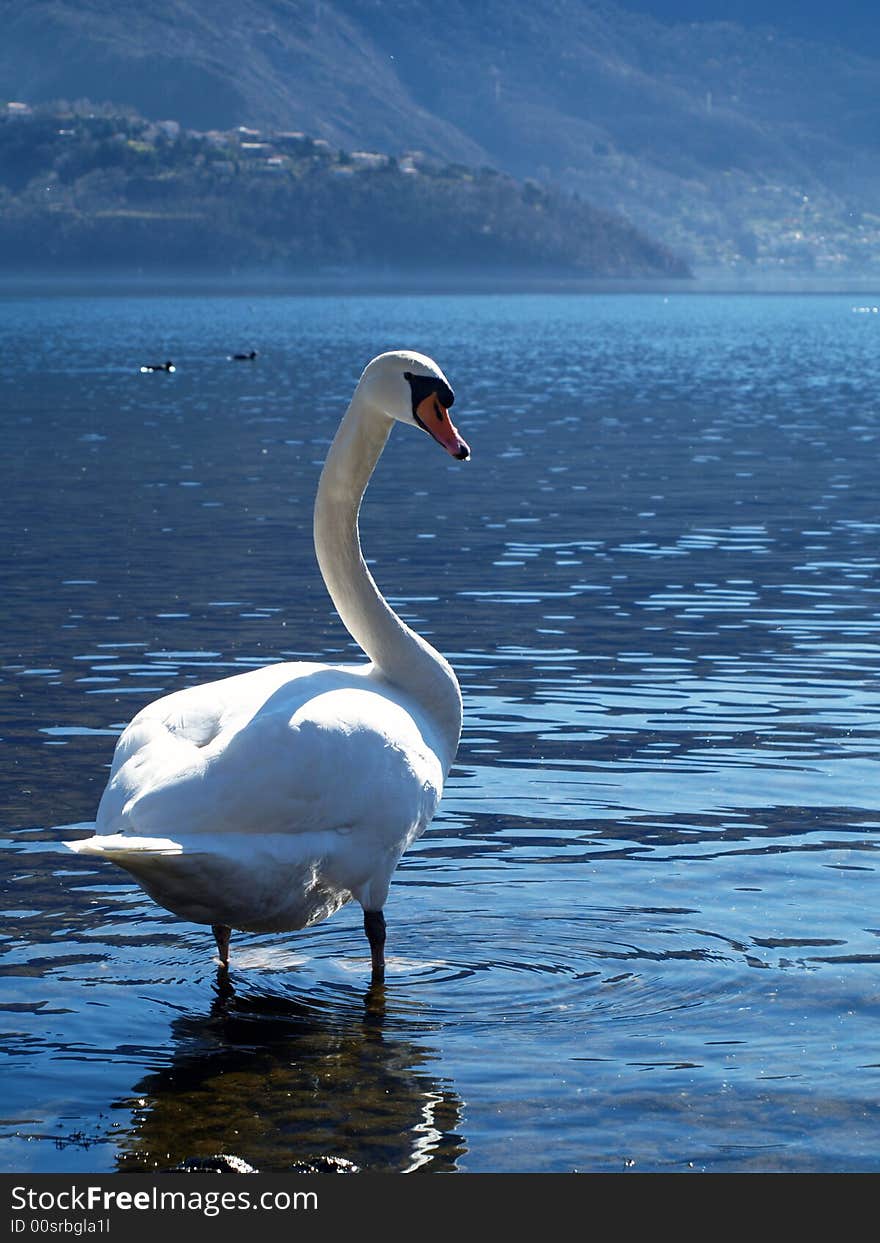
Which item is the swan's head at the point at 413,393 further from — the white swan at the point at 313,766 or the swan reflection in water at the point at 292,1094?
the swan reflection in water at the point at 292,1094

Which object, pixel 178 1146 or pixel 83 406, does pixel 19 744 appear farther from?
pixel 83 406

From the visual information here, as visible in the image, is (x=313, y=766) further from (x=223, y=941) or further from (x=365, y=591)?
(x=365, y=591)

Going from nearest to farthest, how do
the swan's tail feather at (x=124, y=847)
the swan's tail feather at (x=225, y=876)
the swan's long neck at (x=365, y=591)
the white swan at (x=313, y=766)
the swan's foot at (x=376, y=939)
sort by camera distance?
the swan's tail feather at (x=124, y=847) < the swan's tail feather at (x=225, y=876) < the white swan at (x=313, y=766) < the swan's foot at (x=376, y=939) < the swan's long neck at (x=365, y=591)

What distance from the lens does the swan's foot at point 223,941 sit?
9.61m

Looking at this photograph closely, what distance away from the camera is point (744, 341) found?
11850 cm

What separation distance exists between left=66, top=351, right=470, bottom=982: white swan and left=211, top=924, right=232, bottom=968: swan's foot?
10 millimetres

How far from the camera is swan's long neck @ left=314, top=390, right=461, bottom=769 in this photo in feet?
32.4

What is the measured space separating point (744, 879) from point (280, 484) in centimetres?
2326

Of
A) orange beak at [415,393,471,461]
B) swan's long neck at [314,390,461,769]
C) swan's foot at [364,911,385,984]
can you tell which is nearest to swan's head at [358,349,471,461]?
orange beak at [415,393,471,461]

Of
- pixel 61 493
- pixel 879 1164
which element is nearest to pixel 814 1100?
pixel 879 1164

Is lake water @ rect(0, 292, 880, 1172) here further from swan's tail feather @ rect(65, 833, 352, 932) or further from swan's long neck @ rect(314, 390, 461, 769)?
swan's long neck @ rect(314, 390, 461, 769)

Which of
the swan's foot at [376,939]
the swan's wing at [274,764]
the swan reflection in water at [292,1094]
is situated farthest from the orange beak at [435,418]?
the swan reflection in water at [292,1094]

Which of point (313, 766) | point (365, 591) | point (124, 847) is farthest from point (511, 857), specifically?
point (124, 847)
